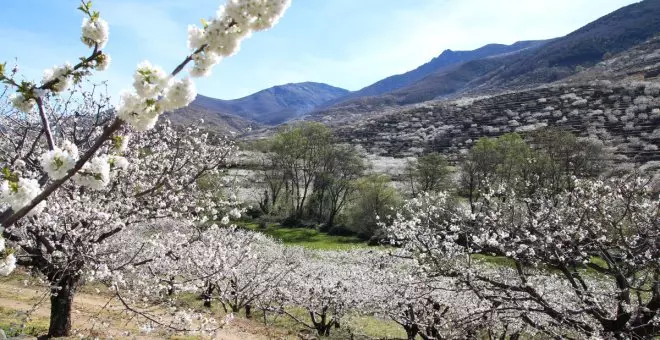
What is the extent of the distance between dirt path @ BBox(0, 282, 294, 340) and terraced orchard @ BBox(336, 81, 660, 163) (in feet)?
167

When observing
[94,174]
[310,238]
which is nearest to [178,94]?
[94,174]

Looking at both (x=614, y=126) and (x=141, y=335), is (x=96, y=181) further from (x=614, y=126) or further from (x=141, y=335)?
(x=614, y=126)

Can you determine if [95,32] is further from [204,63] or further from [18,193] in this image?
[18,193]

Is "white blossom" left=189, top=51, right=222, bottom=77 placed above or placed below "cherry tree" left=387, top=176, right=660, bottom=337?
above

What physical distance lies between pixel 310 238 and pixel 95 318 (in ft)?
103

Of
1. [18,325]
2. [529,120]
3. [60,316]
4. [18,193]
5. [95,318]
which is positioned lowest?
[95,318]

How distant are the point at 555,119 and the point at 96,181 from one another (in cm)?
8729

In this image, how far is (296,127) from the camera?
186 ft

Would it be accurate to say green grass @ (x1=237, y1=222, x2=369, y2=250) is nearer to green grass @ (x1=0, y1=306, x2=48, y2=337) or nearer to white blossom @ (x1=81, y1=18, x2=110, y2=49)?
green grass @ (x1=0, y1=306, x2=48, y2=337)

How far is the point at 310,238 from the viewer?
143ft

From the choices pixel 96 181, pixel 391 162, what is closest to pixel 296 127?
pixel 391 162

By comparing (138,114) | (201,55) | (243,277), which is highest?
(201,55)

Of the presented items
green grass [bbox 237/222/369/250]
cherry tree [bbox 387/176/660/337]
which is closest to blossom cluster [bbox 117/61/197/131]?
cherry tree [bbox 387/176/660/337]

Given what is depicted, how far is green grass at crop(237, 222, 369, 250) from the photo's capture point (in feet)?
128
